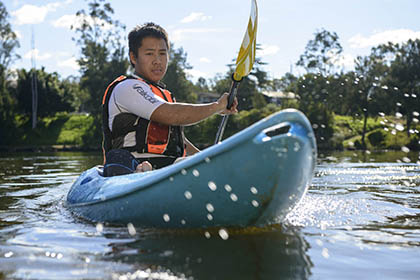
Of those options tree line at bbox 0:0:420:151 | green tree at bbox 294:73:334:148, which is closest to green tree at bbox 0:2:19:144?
tree line at bbox 0:0:420:151

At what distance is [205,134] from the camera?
2892 cm

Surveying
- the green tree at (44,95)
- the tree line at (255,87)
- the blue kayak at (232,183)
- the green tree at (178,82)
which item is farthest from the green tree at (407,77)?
the blue kayak at (232,183)

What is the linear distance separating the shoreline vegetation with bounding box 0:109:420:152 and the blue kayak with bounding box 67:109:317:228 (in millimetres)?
20684

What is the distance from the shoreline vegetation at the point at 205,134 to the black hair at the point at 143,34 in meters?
19.9

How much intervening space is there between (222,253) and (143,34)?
1985mm

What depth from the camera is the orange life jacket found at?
3.41 m

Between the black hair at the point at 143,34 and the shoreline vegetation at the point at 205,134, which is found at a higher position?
the black hair at the point at 143,34

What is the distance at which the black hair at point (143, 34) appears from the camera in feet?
12.1

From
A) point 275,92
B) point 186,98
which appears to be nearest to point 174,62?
point 186,98

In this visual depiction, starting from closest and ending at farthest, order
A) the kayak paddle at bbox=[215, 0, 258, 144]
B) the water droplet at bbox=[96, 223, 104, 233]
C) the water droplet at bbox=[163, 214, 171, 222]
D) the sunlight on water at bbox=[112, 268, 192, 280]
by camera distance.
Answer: the sunlight on water at bbox=[112, 268, 192, 280]
the water droplet at bbox=[163, 214, 171, 222]
the water droplet at bbox=[96, 223, 104, 233]
the kayak paddle at bbox=[215, 0, 258, 144]

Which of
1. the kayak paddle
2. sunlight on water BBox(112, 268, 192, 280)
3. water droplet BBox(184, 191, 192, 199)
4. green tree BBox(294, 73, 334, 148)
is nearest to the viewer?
sunlight on water BBox(112, 268, 192, 280)

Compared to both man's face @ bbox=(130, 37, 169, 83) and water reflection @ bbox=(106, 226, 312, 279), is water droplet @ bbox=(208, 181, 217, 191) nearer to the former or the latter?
water reflection @ bbox=(106, 226, 312, 279)

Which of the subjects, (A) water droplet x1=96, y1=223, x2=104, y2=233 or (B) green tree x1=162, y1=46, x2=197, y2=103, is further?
(B) green tree x1=162, y1=46, x2=197, y2=103

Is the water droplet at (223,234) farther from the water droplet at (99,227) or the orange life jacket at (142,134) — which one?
the orange life jacket at (142,134)
